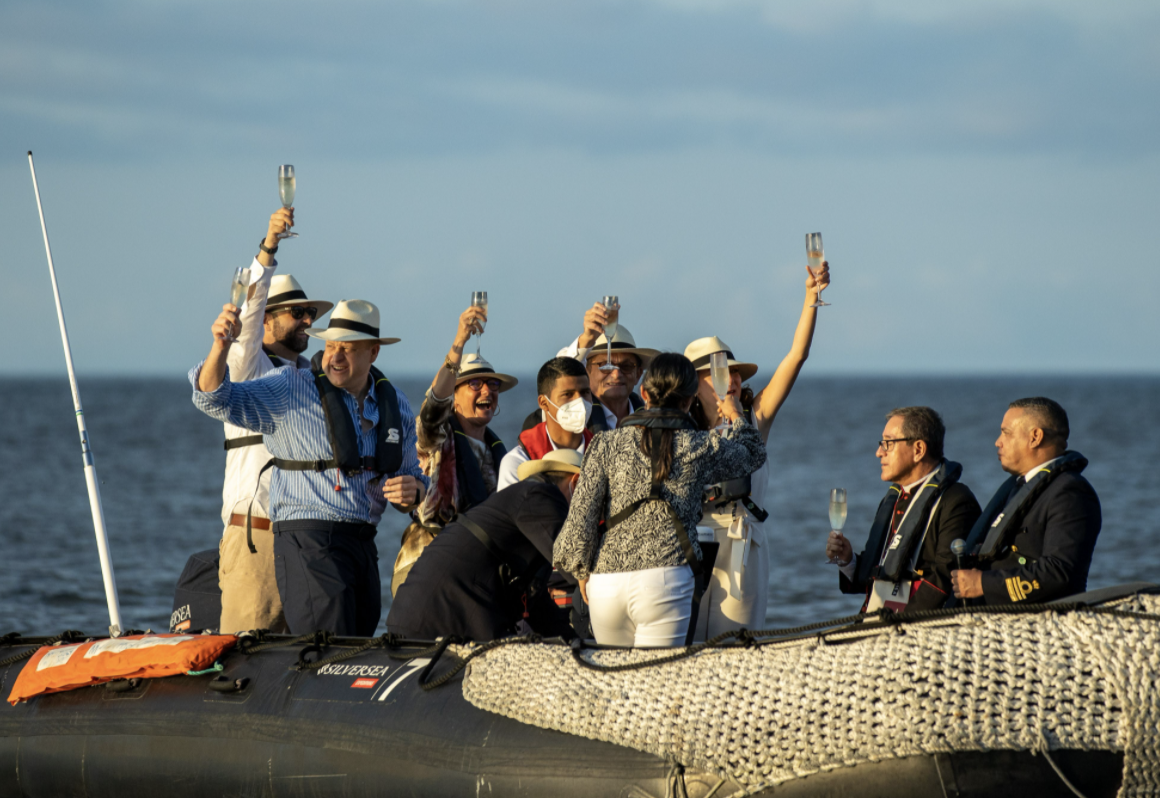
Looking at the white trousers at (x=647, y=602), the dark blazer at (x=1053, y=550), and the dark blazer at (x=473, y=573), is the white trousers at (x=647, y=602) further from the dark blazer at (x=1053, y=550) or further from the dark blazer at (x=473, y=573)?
the dark blazer at (x=1053, y=550)

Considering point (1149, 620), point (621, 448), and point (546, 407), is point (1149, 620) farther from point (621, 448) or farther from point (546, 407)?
point (546, 407)

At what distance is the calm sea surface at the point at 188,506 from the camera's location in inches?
515

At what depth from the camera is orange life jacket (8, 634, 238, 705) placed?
5.15 meters

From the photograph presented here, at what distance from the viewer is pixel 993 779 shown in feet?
12.8

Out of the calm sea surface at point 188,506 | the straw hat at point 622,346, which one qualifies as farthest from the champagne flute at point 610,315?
the calm sea surface at point 188,506

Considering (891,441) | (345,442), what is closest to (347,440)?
(345,442)

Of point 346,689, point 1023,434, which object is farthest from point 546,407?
point 1023,434

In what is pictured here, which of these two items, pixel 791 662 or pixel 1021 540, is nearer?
pixel 791 662

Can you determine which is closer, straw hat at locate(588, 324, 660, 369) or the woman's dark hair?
the woman's dark hair

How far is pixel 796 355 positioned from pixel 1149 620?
6.43 feet

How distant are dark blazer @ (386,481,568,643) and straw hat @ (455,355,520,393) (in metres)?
1.48

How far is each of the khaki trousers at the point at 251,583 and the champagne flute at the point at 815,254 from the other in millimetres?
2622

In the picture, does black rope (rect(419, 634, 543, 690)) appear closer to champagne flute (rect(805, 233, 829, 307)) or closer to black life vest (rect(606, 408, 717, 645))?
black life vest (rect(606, 408, 717, 645))

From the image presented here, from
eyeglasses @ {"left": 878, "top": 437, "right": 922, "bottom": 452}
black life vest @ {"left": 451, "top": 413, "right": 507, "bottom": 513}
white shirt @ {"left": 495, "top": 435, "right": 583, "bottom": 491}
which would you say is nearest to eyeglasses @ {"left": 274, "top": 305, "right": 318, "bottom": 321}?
black life vest @ {"left": 451, "top": 413, "right": 507, "bottom": 513}
